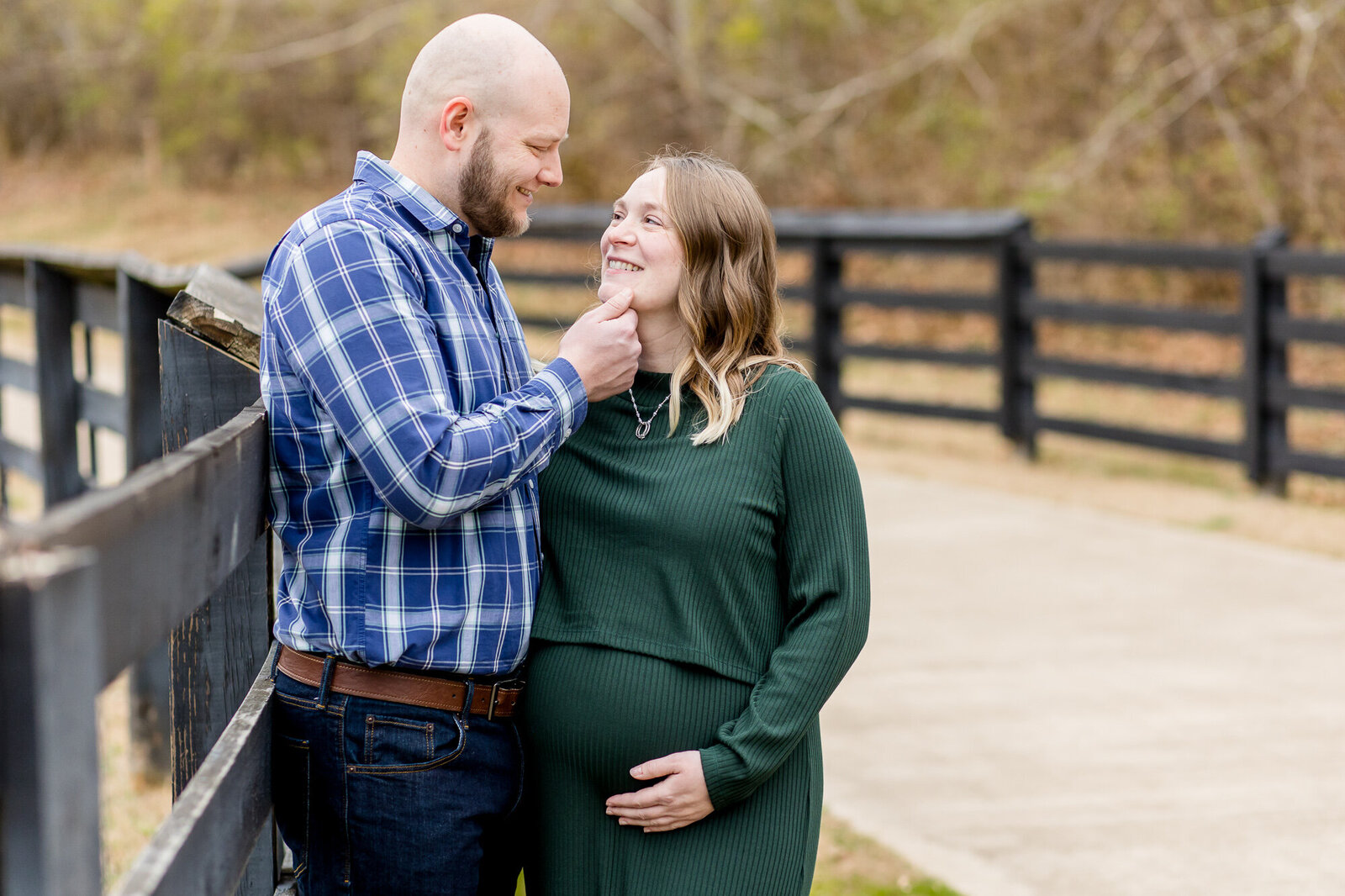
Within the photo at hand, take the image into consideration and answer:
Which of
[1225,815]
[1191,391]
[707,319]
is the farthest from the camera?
[1191,391]

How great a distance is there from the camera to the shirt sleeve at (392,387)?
1901mm

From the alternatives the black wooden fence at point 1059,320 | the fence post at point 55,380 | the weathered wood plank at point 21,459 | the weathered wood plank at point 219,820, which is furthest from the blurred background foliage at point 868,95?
the weathered wood plank at point 219,820

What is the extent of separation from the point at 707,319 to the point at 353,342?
2.21 feet

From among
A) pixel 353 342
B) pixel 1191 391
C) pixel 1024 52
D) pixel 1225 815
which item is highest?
pixel 1024 52

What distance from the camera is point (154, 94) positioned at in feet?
93.8

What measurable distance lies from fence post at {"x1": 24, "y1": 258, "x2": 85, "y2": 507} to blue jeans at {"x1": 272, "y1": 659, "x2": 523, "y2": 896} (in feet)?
12.8

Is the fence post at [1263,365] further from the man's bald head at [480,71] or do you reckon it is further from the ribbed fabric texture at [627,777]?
the man's bald head at [480,71]

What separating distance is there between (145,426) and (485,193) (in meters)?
2.67

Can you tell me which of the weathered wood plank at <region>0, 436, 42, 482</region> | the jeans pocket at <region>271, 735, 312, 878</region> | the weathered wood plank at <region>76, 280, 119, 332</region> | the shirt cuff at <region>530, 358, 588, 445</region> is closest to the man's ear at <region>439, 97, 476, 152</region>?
the shirt cuff at <region>530, 358, 588, 445</region>

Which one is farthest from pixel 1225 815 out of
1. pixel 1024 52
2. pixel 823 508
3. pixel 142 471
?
pixel 1024 52

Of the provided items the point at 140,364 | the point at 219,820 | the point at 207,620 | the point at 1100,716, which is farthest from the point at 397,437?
the point at 1100,716

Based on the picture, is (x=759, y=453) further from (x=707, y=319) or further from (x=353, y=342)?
(x=353, y=342)

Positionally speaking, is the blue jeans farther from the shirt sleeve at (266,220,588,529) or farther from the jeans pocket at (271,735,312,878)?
the shirt sleeve at (266,220,588,529)

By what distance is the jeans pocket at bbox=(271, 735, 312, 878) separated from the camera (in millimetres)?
2137
